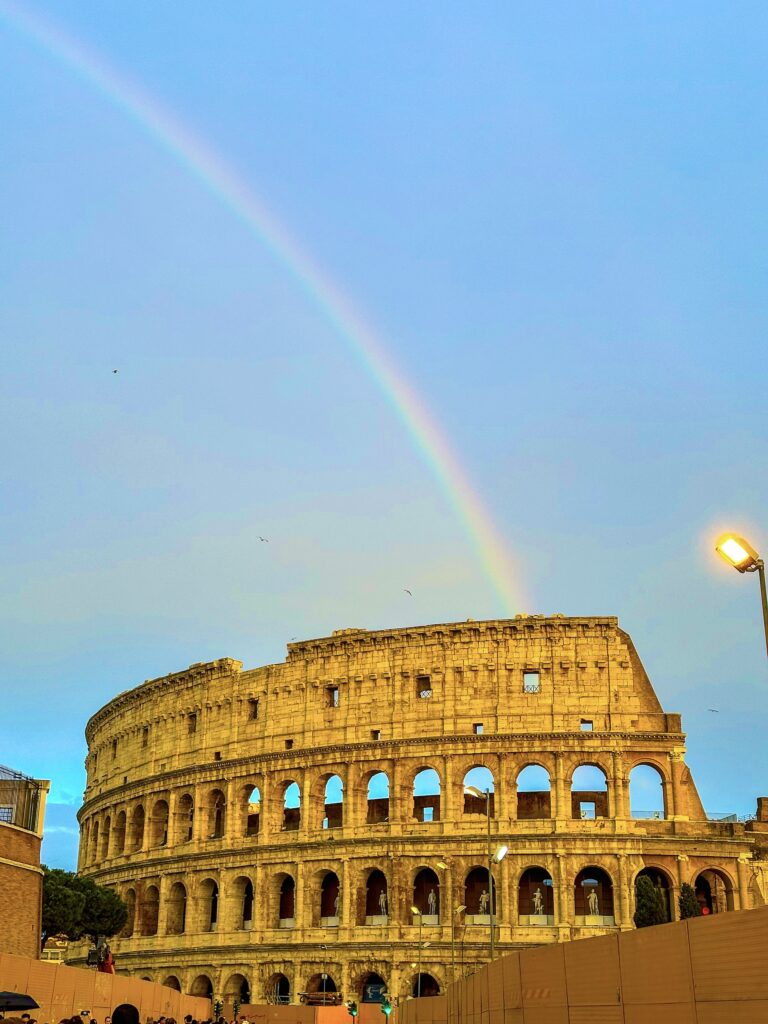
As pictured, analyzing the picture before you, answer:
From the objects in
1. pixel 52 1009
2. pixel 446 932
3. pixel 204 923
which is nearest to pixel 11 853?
pixel 52 1009

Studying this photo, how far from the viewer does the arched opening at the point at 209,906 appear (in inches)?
2486

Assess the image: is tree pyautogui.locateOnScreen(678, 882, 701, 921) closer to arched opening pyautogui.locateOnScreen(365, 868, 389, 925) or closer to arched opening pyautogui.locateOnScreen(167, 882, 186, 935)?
arched opening pyautogui.locateOnScreen(365, 868, 389, 925)

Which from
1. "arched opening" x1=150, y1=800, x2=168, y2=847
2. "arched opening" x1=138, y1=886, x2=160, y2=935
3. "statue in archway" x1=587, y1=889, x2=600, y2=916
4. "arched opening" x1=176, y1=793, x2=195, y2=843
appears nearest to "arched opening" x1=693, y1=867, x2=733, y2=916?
"statue in archway" x1=587, y1=889, x2=600, y2=916

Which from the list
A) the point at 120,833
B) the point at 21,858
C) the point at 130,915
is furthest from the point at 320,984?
the point at 21,858

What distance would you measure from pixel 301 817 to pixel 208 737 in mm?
8393

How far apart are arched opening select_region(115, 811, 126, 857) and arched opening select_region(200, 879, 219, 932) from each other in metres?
10.1

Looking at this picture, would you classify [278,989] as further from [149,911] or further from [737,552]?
[737,552]

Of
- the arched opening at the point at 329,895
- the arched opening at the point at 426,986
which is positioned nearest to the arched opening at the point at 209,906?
the arched opening at the point at 329,895

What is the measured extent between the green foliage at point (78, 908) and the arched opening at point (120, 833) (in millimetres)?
6619

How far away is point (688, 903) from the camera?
49.4 m

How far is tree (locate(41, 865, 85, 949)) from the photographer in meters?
58.8

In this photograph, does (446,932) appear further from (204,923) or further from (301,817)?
(204,923)

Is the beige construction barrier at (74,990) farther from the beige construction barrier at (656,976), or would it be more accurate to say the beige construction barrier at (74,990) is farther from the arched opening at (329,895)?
the arched opening at (329,895)

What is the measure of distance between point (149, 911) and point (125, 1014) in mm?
32155
